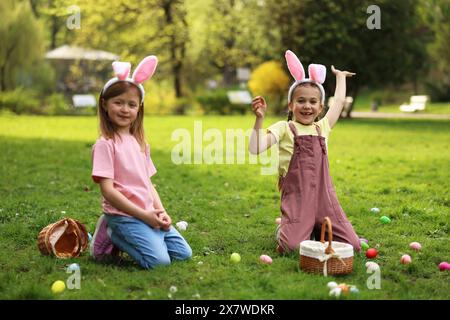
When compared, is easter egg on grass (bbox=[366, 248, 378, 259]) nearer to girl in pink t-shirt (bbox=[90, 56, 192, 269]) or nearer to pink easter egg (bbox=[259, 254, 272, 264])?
pink easter egg (bbox=[259, 254, 272, 264])

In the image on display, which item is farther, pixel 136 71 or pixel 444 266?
pixel 136 71

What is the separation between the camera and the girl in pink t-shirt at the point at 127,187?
429 centimetres

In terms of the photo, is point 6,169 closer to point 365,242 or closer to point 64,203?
point 64,203

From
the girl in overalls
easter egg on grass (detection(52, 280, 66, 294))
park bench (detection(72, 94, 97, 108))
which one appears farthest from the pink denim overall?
park bench (detection(72, 94, 97, 108))

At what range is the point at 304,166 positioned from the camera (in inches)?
195

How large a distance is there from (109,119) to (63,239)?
1.02 m

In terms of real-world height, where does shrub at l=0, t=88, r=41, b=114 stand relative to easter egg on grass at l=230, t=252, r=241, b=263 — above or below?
above

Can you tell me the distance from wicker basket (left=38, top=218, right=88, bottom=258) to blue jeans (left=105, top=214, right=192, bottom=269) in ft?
1.21

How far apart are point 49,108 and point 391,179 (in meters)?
19.0

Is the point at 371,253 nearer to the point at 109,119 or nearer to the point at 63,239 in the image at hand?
the point at 109,119

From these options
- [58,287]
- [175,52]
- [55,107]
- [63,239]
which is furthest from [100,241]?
[175,52]

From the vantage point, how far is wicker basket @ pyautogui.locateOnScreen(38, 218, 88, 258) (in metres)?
4.54

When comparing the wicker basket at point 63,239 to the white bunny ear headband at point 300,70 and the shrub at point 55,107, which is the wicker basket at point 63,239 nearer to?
the white bunny ear headband at point 300,70

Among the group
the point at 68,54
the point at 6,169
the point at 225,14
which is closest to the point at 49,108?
the point at 68,54
